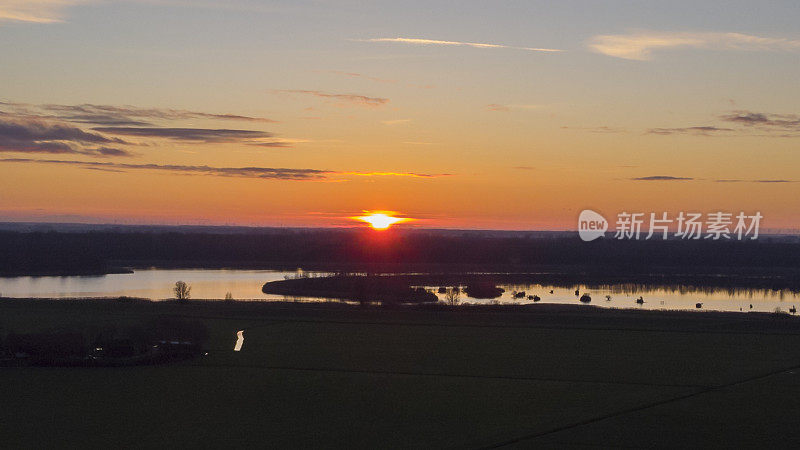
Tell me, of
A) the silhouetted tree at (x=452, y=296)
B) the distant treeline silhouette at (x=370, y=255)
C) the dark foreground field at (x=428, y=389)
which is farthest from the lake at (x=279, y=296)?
the dark foreground field at (x=428, y=389)

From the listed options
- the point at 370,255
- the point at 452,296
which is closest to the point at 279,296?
the point at 452,296

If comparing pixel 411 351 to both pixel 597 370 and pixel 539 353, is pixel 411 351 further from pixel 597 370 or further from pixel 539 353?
pixel 597 370

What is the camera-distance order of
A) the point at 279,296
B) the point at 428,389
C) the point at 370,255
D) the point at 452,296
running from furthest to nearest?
the point at 370,255 < the point at 452,296 < the point at 279,296 < the point at 428,389

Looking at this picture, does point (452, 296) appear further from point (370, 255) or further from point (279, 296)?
point (370, 255)

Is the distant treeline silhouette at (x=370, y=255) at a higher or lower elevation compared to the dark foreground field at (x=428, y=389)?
higher

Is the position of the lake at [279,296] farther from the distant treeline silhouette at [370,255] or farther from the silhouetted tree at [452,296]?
the distant treeline silhouette at [370,255]

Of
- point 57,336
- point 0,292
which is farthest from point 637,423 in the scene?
point 0,292
